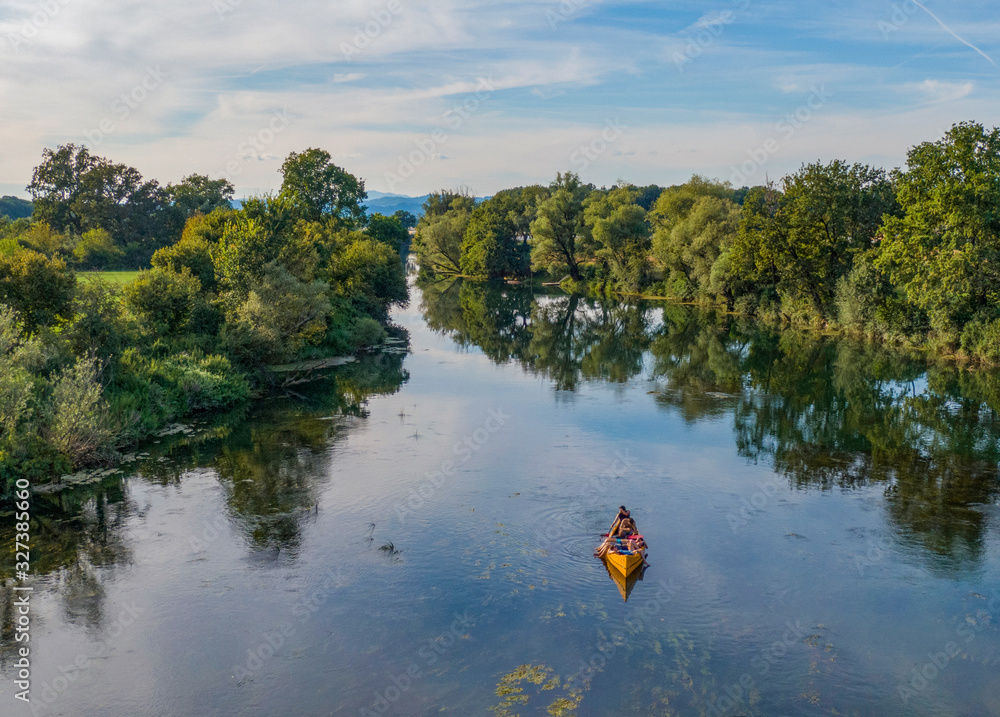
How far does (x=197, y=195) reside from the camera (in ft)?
331

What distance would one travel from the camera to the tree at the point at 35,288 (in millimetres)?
29984

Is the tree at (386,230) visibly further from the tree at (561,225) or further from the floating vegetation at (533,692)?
the floating vegetation at (533,692)

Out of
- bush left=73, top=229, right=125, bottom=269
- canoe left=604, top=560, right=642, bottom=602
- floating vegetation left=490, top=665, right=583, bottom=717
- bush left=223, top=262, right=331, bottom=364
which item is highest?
bush left=73, top=229, right=125, bottom=269

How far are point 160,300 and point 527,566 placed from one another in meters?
26.9

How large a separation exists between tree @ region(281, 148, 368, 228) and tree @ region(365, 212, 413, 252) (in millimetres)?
4763

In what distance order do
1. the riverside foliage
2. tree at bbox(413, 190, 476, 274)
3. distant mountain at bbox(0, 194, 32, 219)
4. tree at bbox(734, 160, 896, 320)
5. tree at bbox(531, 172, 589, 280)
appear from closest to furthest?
the riverside foliage < tree at bbox(734, 160, 896, 320) < tree at bbox(531, 172, 589, 280) < tree at bbox(413, 190, 476, 274) < distant mountain at bbox(0, 194, 32, 219)

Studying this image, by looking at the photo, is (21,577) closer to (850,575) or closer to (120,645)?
(120,645)

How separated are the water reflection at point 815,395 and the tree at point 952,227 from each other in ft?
14.8

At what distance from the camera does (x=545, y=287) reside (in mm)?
105875

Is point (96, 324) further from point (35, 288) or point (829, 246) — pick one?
point (829, 246)

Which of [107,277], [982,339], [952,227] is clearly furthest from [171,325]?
[982,339]

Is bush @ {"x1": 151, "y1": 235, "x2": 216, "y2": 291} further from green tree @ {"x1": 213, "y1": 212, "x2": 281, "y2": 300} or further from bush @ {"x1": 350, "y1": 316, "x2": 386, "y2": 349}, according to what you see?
bush @ {"x1": 350, "y1": 316, "x2": 386, "y2": 349}

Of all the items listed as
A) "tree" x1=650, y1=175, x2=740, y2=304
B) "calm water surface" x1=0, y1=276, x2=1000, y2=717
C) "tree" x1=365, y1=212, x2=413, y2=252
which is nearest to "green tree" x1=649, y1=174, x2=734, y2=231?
"tree" x1=650, y1=175, x2=740, y2=304

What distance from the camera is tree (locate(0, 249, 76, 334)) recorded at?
29984 millimetres
